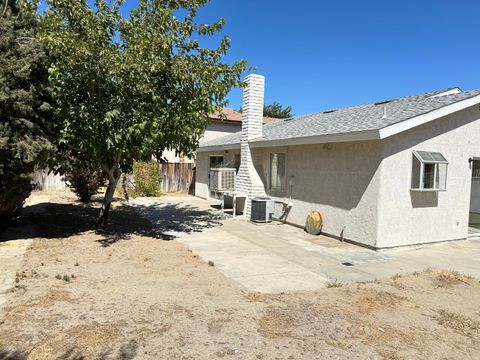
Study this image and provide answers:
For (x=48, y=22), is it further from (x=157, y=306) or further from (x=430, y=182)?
(x=430, y=182)

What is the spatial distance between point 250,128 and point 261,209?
3.31m

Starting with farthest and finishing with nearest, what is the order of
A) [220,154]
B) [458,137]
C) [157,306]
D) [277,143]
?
[220,154] < [277,143] < [458,137] < [157,306]

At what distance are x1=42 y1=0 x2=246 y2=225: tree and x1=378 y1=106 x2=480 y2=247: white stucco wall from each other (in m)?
4.38

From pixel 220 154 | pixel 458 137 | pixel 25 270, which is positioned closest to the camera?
pixel 25 270

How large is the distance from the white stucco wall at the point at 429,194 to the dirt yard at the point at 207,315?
2.06 meters

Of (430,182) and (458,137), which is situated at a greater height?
(458,137)

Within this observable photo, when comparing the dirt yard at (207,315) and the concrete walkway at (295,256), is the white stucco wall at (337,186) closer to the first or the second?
the concrete walkway at (295,256)

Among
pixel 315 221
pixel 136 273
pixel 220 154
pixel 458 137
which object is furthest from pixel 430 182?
pixel 220 154

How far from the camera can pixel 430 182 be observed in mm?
9234

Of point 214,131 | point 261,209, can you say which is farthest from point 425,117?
point 214,131

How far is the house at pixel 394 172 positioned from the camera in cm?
866

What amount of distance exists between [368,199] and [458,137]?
3331 mm

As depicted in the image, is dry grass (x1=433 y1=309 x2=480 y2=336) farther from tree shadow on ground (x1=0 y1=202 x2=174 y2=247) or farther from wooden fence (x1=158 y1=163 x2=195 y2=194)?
wooden fence (x1=158 y1=163 x2=195 y2=194)

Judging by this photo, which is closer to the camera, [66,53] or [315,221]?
[66,53]
